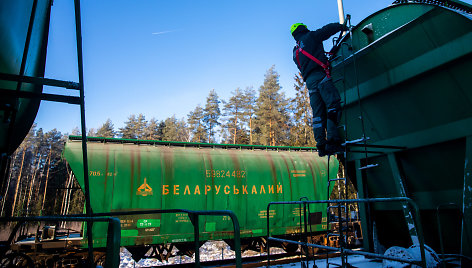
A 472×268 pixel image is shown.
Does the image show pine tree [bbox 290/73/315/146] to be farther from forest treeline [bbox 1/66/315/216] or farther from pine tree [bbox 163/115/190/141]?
pine tree [bbox 163/115/190/141]

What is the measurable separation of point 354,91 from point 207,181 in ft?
17.8

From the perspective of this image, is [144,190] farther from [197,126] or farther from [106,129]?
[106,129]

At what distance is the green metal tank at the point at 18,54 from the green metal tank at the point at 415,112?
11.5 feet

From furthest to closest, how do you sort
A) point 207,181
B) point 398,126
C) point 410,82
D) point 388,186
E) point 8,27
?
point 207,181 < point 388,186 < point 398,126 < point 410,82 < point 8,27

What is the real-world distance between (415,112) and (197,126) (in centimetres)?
4200

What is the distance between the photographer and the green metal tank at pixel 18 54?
73.6 inches

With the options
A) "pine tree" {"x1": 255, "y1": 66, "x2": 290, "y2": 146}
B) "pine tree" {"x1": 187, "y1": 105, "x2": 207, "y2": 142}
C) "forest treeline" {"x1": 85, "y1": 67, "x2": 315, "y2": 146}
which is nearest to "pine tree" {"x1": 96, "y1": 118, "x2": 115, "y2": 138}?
"forest treeline" {"x1": 85, "y1": 67, "x2": 315, "y2": 146}

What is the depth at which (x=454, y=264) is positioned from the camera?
305 centimetres

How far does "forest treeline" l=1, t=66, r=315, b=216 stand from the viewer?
3341 centimetres

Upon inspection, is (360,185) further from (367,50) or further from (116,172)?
(116,172)

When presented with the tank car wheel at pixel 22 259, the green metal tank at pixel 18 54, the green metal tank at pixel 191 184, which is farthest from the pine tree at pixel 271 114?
the green metal tank at pixel 18 54

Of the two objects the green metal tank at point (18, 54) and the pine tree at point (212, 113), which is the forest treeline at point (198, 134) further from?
the green metal tank at point (18, 54)

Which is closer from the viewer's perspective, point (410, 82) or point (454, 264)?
point (454, 264)

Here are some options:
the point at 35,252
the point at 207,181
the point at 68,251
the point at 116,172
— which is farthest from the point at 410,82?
the point at 35,252
